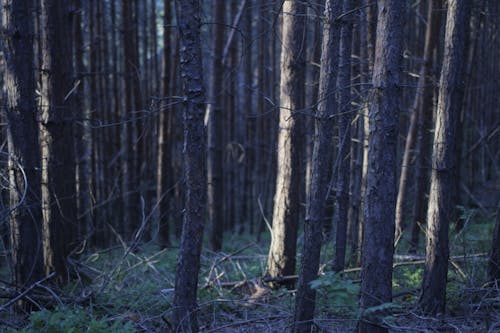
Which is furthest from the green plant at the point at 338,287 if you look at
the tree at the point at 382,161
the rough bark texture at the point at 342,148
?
the rough bark texture at the point at 342,148

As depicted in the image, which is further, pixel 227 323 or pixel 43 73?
pixel 43 73

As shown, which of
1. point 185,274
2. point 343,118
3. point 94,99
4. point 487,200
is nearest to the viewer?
point 185,274

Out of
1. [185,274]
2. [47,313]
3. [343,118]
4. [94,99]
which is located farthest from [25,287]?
[94,99]

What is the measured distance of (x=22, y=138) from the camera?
6.57m

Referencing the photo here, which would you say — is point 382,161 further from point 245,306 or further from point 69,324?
point 69,324

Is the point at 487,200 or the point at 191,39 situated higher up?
the point at 191,39

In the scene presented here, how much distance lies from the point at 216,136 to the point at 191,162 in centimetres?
766

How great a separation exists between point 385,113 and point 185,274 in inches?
103

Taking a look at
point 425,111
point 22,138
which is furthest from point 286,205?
point 425,111

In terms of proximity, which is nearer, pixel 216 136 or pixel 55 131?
pixel 55 131

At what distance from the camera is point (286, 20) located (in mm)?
7719

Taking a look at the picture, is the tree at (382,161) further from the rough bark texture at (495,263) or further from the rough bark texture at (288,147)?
the rough bark texture at (288,147)

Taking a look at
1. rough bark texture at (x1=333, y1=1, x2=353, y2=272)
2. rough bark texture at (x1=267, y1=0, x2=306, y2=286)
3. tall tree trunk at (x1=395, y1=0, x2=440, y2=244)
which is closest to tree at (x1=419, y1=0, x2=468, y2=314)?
rough bark texture at (x1=333, y1=1, x2=353, y2=272)

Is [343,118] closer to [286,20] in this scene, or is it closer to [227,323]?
[286,20]
